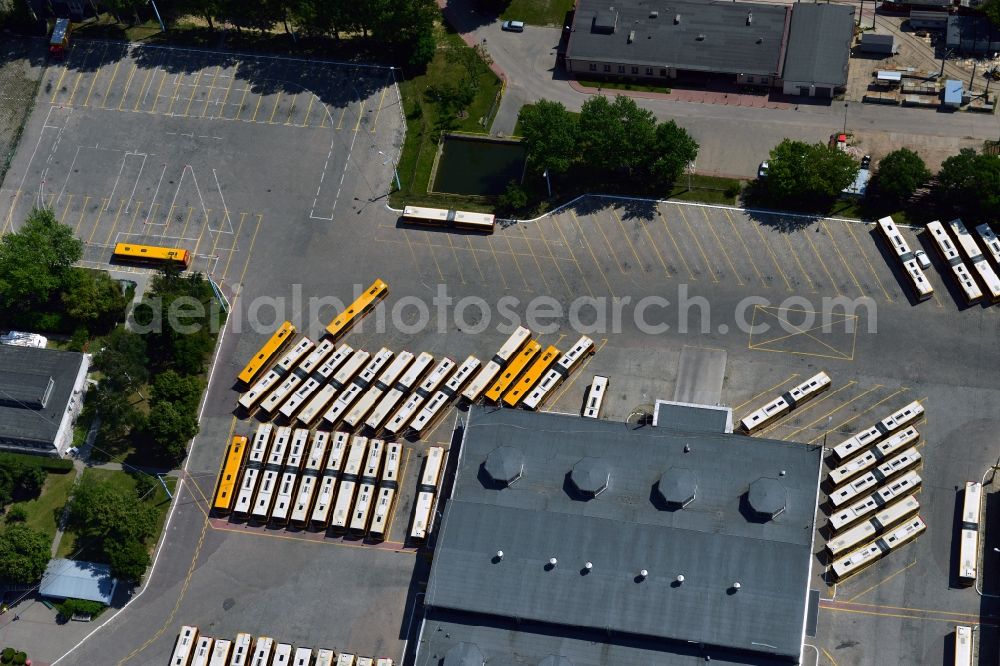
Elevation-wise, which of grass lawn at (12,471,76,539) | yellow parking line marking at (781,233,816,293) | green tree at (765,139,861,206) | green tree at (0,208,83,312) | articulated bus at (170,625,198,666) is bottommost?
articulated bus at (170,625,198,666)

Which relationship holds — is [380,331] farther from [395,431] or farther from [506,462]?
[506,462]

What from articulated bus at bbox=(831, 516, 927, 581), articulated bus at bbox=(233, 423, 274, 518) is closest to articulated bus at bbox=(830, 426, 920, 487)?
articulated bus at bbox=(831, 516, 927, 581)

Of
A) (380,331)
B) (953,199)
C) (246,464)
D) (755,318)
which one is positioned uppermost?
(953,199)

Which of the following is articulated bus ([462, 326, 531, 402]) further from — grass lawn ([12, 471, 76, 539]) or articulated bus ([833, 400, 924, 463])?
grass lawn ([12, 471, 76, 539])

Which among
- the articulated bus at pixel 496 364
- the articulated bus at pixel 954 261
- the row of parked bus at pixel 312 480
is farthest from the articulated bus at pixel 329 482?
the articulated bus at pixel 954 261

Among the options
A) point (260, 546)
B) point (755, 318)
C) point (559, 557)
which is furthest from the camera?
point (755, 318)

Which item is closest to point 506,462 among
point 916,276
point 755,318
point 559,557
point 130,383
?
point 559,557
